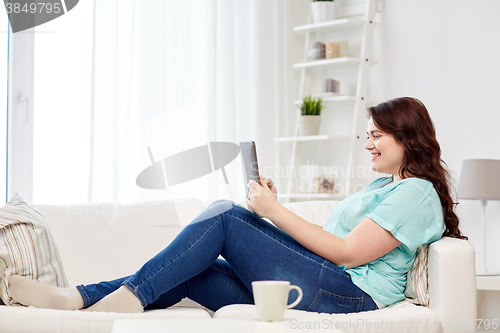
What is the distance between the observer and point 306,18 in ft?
11.7

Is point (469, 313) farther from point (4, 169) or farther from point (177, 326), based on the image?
point (4, 169)

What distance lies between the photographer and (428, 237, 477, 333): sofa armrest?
1465mm

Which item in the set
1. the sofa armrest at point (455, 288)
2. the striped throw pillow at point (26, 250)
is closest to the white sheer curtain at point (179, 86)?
the striped throw pillow at point (26, 250)

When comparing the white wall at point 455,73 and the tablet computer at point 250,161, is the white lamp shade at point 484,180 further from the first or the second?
the tablet computer at point 250,161

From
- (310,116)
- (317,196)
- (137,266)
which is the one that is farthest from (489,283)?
(137,266)

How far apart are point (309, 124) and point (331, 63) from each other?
40cm

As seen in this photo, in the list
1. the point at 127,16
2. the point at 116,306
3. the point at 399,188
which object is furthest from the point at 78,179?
the point at 399,188

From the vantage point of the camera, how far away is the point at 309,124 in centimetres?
320

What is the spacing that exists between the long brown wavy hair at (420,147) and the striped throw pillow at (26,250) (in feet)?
3.75

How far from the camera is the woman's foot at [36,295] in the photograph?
4.68 ft

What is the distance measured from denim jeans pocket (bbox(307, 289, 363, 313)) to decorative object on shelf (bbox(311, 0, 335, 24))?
2.19m

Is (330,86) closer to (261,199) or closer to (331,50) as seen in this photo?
(331,50)

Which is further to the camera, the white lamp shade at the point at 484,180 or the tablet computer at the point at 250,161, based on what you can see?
the white lamp shade at the point at 484,180

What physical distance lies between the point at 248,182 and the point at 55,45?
59.8 inches
